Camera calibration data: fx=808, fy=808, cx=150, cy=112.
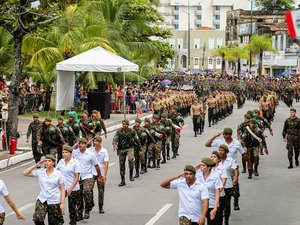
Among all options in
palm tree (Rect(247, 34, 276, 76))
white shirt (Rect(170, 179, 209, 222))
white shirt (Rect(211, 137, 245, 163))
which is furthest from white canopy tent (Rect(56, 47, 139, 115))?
palm tree (Rect(247, 34, 276, 76))

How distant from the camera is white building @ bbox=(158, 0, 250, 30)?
154000 mm

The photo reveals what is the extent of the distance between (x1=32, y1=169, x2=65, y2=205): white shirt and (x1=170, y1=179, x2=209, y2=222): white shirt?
2.29m

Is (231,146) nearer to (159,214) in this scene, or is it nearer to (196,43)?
(159,214)

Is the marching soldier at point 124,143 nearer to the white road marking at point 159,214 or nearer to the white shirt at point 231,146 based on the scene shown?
the white road marking at point 159,214

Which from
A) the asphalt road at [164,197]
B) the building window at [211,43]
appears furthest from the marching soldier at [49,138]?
the building window at [211,43]

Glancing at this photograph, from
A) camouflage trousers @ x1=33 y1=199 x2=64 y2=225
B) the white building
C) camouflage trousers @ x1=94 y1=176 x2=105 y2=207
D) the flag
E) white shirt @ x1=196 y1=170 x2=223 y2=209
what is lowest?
camouflage trousers @ x1=94 y1=176 x2=105 y2=207

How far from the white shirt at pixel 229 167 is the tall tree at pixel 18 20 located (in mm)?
12791

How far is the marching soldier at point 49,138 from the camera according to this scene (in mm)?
20906

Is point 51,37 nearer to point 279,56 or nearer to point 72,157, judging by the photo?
point 72,157

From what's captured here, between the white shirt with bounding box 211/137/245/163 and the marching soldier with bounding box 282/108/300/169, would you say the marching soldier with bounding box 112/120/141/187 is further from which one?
Result: the marching soldier with bounding box 282/108/300/169

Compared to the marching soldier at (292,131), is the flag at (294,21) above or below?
above

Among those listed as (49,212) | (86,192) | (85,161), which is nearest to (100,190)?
(86,192)

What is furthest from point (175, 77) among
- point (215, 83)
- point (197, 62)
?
point (197, 62)

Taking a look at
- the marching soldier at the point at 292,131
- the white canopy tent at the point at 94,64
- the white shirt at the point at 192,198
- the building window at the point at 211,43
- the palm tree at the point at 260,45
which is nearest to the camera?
the white shirt at the point at 192,198
